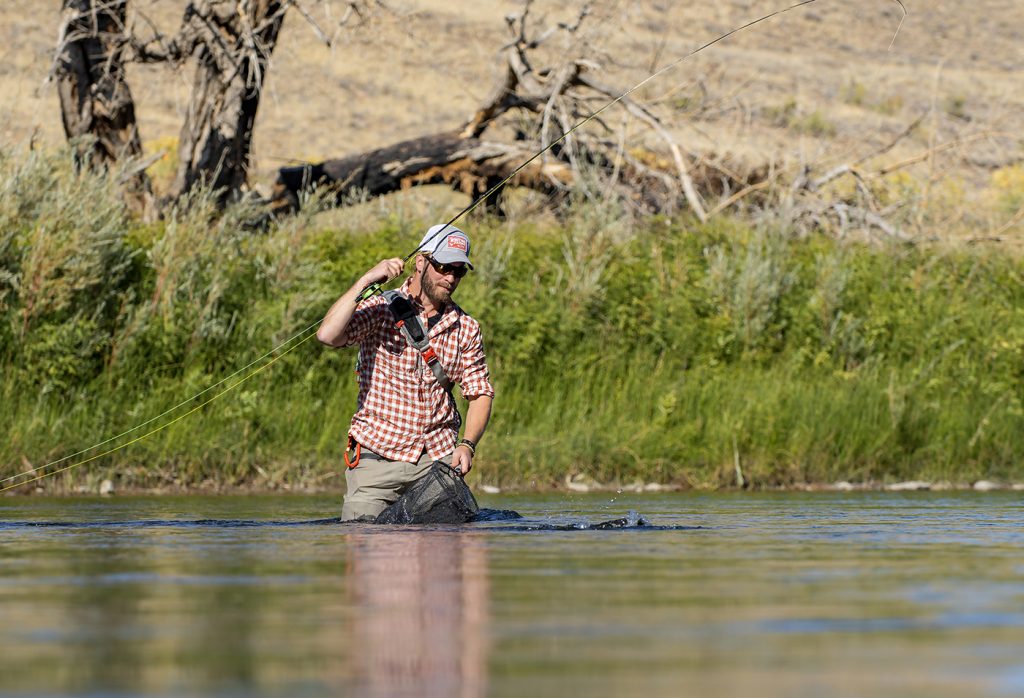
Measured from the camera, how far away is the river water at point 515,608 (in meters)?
4.23

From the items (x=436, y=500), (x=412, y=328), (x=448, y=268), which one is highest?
(x=448, y=268)

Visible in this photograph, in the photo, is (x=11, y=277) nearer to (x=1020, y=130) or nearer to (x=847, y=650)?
(x=847, y=650)

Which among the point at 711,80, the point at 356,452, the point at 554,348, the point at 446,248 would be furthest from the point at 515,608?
the point at 711,80

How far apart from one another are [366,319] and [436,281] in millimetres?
395

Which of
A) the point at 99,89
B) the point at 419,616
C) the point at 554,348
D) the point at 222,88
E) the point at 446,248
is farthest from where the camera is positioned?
the point at 99,89

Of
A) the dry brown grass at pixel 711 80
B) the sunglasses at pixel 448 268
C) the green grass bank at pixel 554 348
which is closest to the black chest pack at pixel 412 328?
the sunglasses at pixel 448 268

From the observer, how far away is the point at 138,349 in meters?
14.8

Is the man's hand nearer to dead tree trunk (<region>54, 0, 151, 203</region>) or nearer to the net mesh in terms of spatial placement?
the net mesh

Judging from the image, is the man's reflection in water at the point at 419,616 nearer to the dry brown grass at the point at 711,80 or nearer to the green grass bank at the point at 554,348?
the green grass bank at the point at 554,348

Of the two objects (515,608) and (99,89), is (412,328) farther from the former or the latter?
(99,89)

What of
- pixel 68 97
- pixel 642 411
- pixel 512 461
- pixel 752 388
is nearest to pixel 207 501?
pixel 512 461

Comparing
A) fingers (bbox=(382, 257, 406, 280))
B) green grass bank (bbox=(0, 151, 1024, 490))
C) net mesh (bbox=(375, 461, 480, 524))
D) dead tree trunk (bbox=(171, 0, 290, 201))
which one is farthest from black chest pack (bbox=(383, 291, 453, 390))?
dead tree trunk (bbox=(171, 0, 290, 201))

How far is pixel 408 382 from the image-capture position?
9.45 m

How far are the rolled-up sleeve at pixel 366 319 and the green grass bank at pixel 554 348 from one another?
474cm
